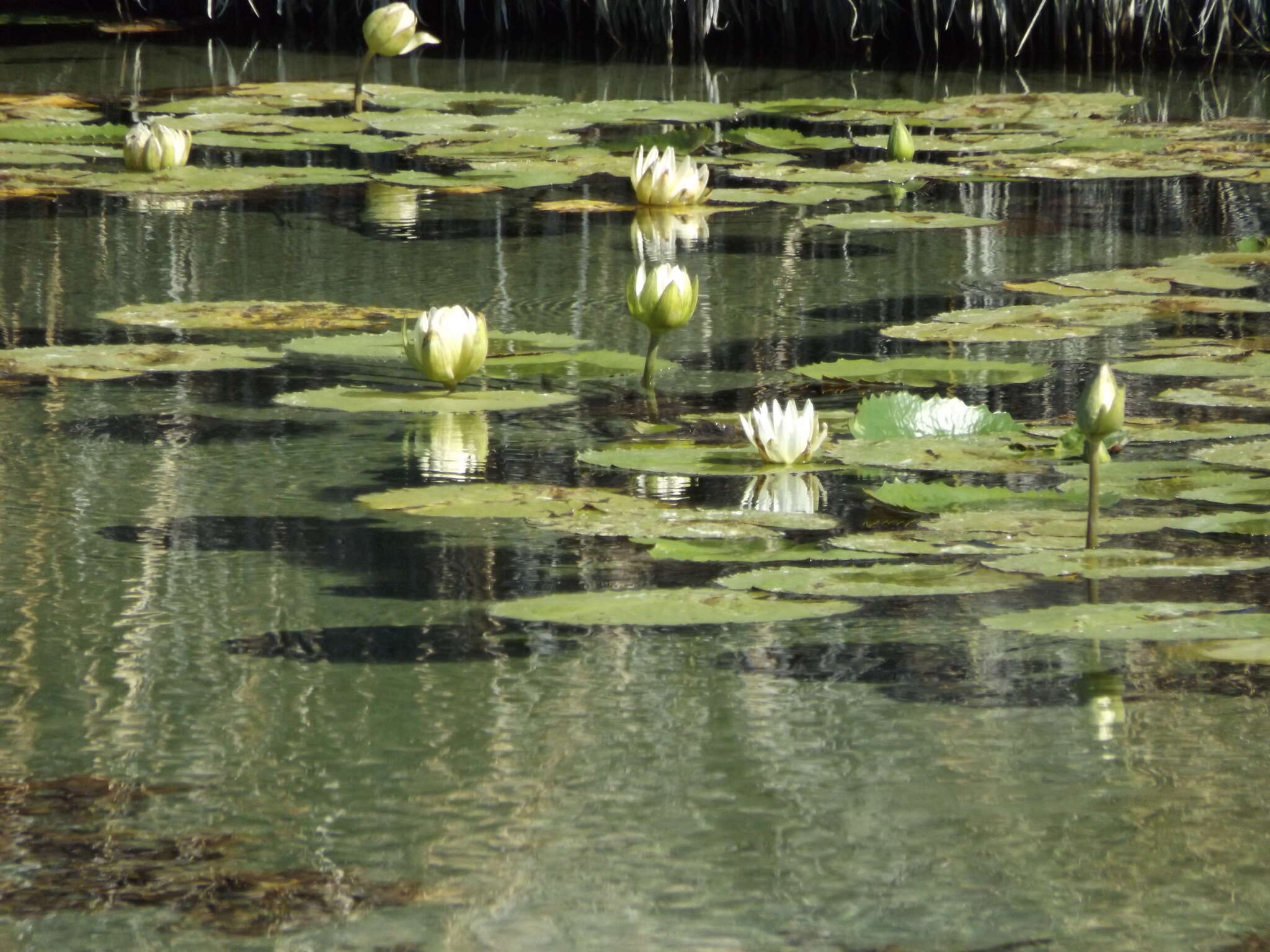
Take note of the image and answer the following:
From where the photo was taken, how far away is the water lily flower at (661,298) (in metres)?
2.79

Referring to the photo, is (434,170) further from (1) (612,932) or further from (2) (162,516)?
(1) (612,932)

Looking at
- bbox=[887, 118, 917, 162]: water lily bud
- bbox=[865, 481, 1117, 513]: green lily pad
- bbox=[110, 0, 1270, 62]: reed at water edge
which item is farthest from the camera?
bbox=[110, 0, 1270, 62]: reed at water edge

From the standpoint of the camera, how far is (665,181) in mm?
4535

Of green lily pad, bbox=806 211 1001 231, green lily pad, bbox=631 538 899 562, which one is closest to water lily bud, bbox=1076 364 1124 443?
green lily pad, bbox=631 538 899 562

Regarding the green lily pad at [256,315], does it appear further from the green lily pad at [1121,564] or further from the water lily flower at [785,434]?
the green lily pad at [1121,564]

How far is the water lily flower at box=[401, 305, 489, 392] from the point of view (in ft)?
8.86

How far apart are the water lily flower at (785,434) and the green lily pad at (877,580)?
44 cm

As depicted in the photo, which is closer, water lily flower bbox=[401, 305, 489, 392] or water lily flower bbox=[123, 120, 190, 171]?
water lily flower bbox=[401, 305, 489, 392]

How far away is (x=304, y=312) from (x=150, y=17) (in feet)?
21.6

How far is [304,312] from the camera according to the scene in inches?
133

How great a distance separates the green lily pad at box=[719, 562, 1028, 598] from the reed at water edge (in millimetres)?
5804

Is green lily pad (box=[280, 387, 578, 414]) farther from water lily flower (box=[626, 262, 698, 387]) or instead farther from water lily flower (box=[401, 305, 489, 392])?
water lily flower (box=[626, 262, 698, 387])

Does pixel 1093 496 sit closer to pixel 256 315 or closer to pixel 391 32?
pixel 256 315

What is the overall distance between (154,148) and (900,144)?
1.96 meters
